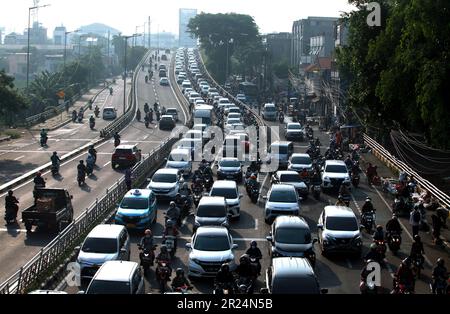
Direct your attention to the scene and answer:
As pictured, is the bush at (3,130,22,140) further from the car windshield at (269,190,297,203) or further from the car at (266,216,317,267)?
the car at (266,216,317,267)

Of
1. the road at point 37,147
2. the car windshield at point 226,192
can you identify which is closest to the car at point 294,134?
the road at point 37,147

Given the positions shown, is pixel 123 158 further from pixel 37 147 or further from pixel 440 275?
pixel 440 275

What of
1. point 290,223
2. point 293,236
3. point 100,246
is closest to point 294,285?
point 293,236

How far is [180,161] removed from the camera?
133 ft

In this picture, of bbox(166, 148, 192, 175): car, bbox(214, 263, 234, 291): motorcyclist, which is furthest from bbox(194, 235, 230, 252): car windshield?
bbox(166, 148, 192, 175): car

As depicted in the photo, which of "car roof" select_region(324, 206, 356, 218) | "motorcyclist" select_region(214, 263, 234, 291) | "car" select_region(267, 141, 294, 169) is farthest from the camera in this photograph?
"car" select_region(267, 141, 294, 169)

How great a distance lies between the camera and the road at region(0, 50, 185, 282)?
23453 millimetres

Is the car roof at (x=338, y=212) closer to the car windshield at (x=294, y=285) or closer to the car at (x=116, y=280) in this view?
the car windshield at (x=294, y=285)

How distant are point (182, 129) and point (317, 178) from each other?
27859 mm

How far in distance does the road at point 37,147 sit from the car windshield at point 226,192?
1268cm

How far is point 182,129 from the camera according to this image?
61375 millimetres

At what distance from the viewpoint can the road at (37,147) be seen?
42.2 meters

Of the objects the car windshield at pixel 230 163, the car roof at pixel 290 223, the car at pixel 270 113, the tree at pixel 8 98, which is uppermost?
the tree at pixel 8 98
